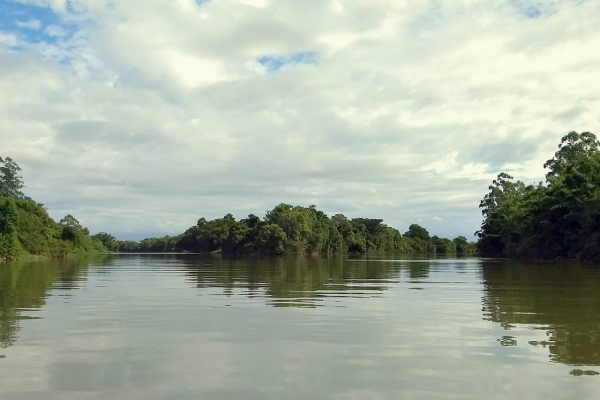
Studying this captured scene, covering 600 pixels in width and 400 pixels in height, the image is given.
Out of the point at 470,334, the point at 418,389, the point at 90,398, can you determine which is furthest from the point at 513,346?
the point at 90,398

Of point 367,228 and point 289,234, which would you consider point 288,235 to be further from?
point 367,228

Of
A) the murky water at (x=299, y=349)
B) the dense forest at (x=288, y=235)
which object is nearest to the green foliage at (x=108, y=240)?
the dense forest at (x=288, y=235)

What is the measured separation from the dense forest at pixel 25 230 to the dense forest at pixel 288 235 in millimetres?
32114

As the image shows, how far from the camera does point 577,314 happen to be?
1278cm

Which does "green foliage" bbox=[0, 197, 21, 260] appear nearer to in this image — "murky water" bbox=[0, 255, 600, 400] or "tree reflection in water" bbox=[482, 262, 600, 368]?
"murky water" bbox=[0, 255, 600, 400]

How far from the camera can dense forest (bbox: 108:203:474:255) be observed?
120 meters

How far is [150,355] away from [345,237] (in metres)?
137

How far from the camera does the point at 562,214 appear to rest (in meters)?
65.2

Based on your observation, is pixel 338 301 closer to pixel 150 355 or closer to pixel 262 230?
pixel 150 355

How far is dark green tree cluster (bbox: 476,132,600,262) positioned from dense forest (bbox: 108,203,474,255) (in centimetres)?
3949

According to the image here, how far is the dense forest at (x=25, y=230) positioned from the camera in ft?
202

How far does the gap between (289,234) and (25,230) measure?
5734 centimetres

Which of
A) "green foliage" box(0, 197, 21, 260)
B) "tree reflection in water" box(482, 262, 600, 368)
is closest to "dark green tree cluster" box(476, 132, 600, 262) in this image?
"tree reflection in water" box(482, 262, 600, 368)

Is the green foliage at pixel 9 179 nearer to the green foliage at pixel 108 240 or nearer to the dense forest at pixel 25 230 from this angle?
the dense forest at pixel 25 230
